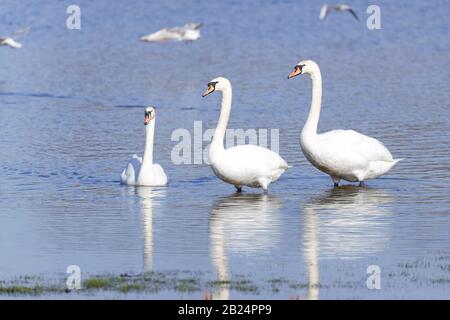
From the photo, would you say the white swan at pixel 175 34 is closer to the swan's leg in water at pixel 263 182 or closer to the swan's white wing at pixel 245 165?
the swan's white wing at pixel 245 165

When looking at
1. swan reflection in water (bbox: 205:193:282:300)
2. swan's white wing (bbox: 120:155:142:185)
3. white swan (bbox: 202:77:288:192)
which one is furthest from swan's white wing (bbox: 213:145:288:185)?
swan's white wing (bbox: 120:155:142:185)


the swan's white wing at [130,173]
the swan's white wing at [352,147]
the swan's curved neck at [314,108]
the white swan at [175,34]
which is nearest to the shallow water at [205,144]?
the swan's white wing at [130,173]

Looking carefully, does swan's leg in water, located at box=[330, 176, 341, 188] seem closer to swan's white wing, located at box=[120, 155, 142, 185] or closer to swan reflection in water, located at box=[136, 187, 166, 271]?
swan reflection in water, located at box=[136, 187, 166, 271]

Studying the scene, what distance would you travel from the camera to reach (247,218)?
13.7m

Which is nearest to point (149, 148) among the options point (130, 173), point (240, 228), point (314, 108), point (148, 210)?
point (130, 173)

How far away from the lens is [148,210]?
1420 cm

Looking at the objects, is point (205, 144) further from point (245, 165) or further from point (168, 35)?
point (168, 35)

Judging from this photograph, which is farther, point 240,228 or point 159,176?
point 159,176

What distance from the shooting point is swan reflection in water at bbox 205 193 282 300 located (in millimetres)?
11459

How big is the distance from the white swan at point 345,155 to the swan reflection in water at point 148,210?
1.73 meters

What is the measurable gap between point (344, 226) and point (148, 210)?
85.3 inches

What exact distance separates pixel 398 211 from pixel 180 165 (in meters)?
4.18

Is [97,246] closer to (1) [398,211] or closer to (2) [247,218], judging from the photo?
(2) [247,218]
